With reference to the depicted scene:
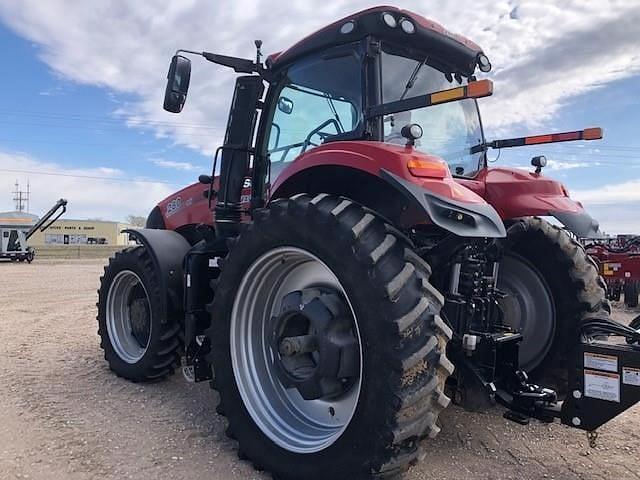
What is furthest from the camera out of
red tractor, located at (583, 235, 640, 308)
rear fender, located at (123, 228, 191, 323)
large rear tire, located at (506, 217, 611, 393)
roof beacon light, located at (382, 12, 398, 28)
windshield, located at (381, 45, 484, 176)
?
red tractor, located at (583, 235, 640, 308)

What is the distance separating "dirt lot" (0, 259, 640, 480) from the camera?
301 cm

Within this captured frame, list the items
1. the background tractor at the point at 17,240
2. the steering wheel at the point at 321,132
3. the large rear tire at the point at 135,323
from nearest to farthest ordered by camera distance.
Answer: the steering wheel at the point at 321,132
the large rear tire at the point at 135,323
the background tractor at the point at 17,240

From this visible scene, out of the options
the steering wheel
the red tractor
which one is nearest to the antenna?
the steering wheel

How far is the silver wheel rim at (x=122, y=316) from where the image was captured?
16.1 feet

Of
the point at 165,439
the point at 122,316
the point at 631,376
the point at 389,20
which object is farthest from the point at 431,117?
the point at 122,316

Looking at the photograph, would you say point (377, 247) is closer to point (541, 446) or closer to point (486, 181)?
point (486, 181)

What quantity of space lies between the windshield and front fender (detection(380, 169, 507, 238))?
82cm

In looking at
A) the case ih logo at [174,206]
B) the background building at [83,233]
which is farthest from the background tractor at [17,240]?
the background building at [83,233]

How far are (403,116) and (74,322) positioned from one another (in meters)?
6.54

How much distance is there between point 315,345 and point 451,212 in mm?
1035

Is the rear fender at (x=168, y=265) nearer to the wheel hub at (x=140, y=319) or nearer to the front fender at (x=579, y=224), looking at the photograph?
the wheel hub at (x=140, y=319)

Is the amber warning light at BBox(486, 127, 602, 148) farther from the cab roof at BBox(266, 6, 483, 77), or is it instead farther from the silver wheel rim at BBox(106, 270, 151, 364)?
the silver wheel rim at BBox(106, 270, 151, 364)

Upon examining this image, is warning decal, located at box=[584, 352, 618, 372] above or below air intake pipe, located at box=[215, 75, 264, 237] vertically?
below

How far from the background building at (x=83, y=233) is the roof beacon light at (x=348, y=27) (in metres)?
64.5
